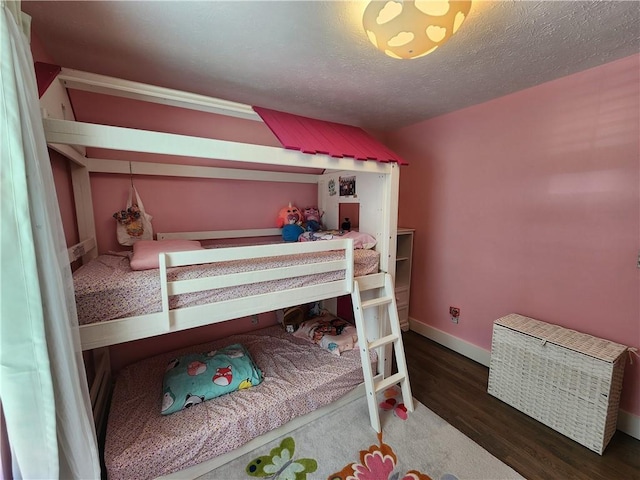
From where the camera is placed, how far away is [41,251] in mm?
905

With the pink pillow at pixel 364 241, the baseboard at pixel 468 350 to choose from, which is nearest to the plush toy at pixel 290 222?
the pink pillow at pixel 364 241

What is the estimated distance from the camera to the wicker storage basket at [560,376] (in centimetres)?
163

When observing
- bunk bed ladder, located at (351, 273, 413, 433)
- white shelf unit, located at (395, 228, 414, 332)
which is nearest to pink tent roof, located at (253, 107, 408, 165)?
bunk bed ladder, located at (351, 273, 413, 433)

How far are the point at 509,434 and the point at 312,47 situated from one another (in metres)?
2.67

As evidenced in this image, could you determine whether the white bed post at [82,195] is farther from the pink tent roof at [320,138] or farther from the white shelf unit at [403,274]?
the white shelf unit at [403,274]

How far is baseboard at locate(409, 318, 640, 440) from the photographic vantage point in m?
1.77

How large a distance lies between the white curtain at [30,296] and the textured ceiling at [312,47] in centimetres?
52

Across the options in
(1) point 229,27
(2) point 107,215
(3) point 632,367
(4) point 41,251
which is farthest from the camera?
(2) point 107,215

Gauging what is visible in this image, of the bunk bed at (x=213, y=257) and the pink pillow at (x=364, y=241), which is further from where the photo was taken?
the pink pillow at (x=364, y=241)

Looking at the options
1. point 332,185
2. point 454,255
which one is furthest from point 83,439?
point 454,255

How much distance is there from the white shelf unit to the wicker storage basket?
111 cm

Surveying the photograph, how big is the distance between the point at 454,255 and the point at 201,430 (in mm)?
2506

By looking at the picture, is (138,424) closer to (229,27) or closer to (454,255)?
(229,27)

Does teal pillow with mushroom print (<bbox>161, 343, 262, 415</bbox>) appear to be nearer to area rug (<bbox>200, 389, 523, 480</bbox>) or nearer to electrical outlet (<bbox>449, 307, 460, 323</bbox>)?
area rug (<bbox>200, 389, 523, 480</bbox>)
